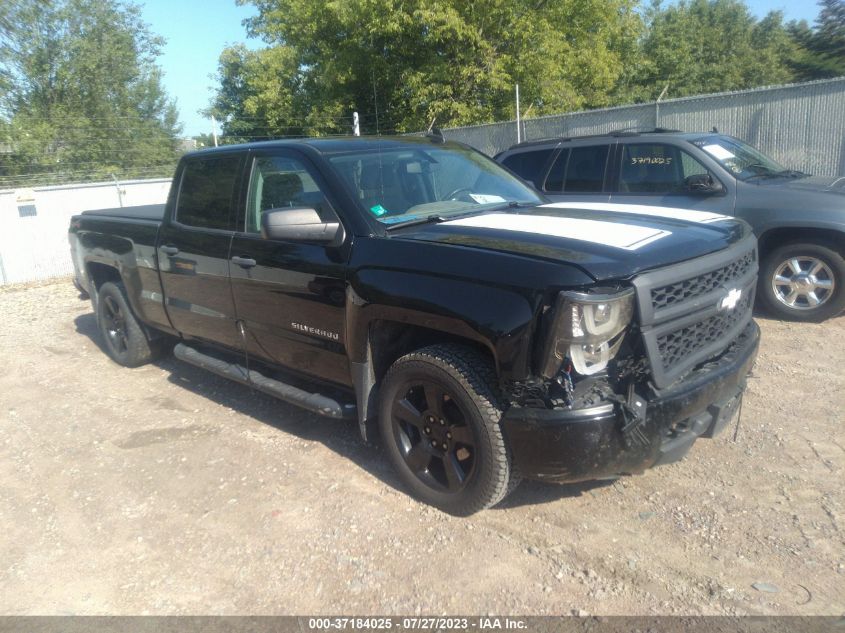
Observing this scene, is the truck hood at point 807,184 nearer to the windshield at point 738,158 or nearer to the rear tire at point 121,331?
the windshield at point 738,158

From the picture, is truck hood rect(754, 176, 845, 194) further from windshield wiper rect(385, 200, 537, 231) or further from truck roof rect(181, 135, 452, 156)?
truck roof rect(181, 135, 452, 156)

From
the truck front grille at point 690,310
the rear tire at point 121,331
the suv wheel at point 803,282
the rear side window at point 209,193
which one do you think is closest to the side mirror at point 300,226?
the rear side window at point 209,193

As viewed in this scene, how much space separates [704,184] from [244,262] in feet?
15.2


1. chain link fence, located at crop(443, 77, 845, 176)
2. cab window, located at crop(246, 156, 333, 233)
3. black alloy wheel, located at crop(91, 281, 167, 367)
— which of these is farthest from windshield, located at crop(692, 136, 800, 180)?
black alloy wheel, located at crop(91, 281, 167, 367)

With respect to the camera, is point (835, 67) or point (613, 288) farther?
point (835, 67)

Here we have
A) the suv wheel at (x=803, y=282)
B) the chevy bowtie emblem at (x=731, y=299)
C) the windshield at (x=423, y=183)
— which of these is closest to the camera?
the chevy bowtie emblem at (x=731, y=299)

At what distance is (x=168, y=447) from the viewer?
452 centimetres

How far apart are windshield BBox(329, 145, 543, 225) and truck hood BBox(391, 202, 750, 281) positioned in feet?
0.60

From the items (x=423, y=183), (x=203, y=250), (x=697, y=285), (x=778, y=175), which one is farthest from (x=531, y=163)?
(x=697, y=285)

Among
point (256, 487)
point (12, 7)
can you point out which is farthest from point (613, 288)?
point (12, 7)

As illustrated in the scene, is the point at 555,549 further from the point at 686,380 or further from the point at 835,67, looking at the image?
the point at 835,67

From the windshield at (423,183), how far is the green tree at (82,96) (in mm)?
17734

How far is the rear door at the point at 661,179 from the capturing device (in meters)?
6.62

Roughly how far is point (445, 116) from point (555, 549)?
55.4ft
